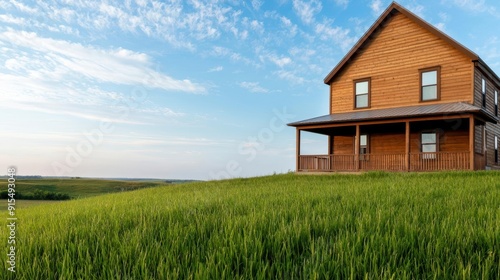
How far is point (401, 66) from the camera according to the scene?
19.7 metres

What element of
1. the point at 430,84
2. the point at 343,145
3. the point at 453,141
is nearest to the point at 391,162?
the point at 453,141

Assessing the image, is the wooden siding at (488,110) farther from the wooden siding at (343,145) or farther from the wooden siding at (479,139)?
the wooden siding at (343,145)

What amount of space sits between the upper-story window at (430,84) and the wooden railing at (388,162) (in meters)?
3.60

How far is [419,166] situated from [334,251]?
649 inches

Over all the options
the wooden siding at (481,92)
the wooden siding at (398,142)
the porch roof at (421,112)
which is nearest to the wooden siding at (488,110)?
the wooden siding at (481,92)

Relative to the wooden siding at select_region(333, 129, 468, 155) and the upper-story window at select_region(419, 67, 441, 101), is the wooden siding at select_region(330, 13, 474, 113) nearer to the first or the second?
the upper-story window at select_region(419, 67, 441, 101)

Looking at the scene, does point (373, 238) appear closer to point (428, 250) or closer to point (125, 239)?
point (428, 250)

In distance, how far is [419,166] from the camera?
16922 millimetres

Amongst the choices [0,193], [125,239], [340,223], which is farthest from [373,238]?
[0,193]

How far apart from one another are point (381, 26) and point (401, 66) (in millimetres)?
3027

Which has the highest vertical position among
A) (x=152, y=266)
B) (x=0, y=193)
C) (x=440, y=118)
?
(x=440, y=118)

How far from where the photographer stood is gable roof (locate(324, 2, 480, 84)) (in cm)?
1764

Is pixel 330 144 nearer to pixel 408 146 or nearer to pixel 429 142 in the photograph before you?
pixel 429 142

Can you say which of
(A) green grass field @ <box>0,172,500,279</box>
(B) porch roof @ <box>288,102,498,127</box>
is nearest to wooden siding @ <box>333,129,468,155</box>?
(B) porch roof @ <box>288,102,498,127</box>
